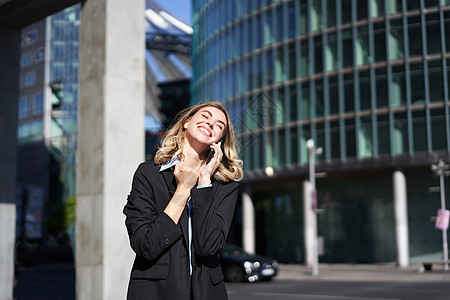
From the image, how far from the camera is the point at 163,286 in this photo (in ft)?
8.16

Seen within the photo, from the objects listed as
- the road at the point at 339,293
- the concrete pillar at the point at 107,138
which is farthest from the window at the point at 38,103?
the concrete pillar at the point at 107,138

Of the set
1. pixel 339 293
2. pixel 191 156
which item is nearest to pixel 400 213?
pixel 339 293

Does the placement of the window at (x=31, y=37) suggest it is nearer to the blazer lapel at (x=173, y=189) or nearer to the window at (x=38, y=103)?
the window at (x=38, y=103)

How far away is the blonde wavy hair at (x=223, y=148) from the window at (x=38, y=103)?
95179 mm

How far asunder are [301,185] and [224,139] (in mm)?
40701

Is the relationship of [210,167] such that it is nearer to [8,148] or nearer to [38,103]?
[8,148]

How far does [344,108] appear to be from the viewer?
38.4 metres

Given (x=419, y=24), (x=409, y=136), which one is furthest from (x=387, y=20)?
(x=409, y=136)

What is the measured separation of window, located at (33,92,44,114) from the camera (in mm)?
94062

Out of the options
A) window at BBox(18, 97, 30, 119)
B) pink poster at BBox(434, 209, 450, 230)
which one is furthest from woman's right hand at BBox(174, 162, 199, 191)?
window at BBox(18, 97, 30, 119)

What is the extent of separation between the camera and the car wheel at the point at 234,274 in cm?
2264

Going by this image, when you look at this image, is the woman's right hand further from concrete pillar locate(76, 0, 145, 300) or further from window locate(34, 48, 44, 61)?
window locate(34, 48, 44, 61)

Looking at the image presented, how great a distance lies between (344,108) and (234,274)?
18.6 m

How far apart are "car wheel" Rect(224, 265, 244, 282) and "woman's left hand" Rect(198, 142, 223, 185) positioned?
2041cm
